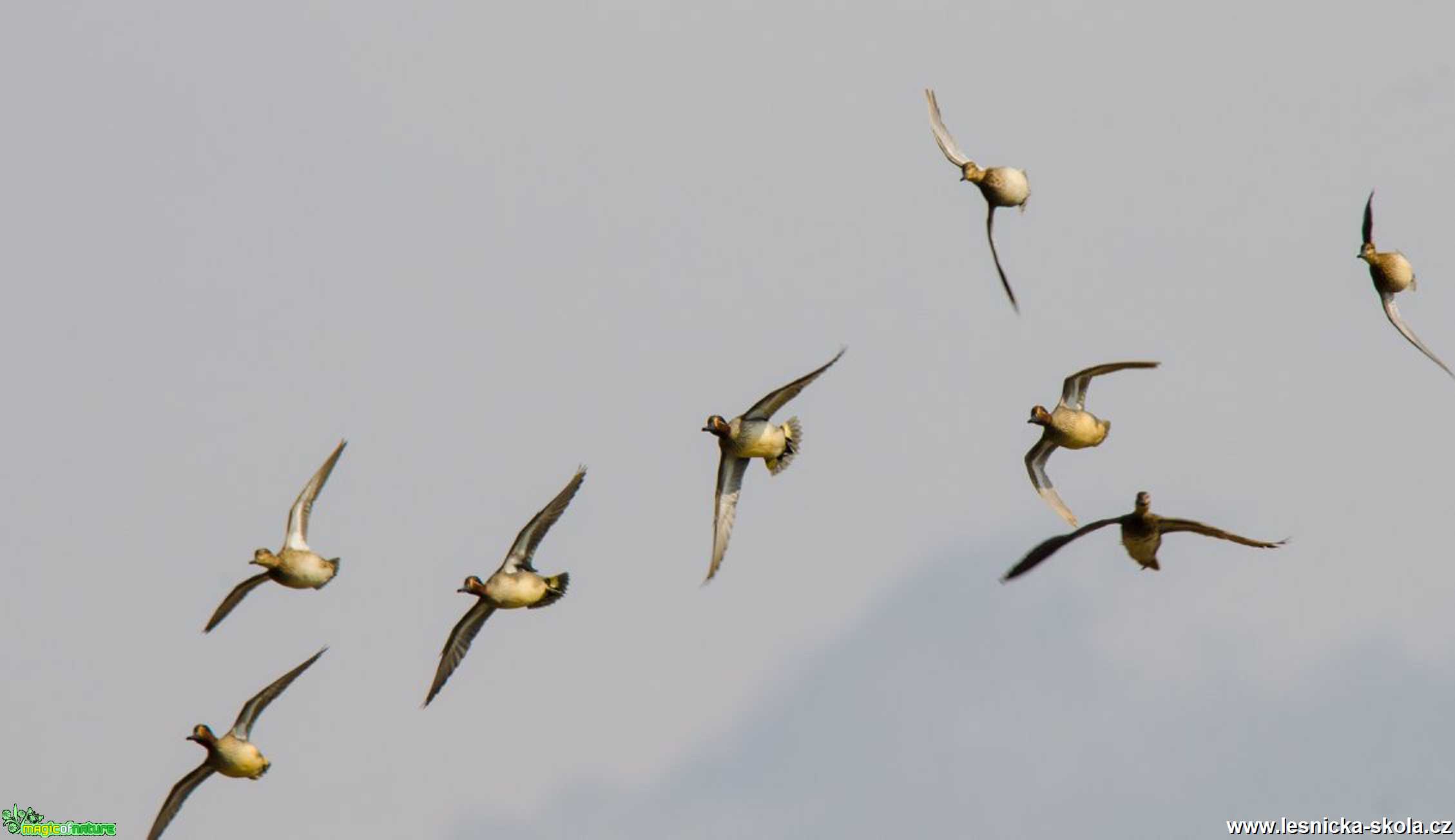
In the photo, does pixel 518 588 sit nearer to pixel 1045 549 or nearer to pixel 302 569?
pixel 302 569

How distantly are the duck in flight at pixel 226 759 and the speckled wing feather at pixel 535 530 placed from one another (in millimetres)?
4366

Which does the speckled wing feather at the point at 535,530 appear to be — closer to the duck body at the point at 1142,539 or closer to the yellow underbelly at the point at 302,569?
the yellow underbelly at the point at 302,569

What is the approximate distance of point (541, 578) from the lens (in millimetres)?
38438

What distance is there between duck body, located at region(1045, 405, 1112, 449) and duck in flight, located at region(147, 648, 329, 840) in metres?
12.5

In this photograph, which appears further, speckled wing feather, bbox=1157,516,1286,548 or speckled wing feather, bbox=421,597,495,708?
speckled wing feather, bbox=421,597,495,708

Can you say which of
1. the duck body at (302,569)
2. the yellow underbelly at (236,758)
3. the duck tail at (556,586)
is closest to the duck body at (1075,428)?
the duck tail at (556,586)

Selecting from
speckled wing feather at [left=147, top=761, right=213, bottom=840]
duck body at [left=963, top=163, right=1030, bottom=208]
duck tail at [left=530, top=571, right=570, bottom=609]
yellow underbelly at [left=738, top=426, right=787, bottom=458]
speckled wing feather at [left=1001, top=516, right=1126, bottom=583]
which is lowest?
speckled wing feather at [left=1001, top=516, right=1126, bottom=583]

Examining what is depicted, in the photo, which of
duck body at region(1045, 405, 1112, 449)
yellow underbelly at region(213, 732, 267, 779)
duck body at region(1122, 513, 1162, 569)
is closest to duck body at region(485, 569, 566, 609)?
yellow underbelly at region(213, 732, 267, 779)

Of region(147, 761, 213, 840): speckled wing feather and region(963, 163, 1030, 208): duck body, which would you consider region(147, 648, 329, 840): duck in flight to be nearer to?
region(147, 761, 213, 840): speckled wing feather

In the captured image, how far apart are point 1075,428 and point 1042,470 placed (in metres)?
1.81

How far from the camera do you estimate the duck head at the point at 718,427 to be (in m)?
37.9

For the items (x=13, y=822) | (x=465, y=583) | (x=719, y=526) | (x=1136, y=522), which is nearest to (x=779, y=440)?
(x=719, y=526)

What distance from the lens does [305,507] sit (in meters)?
40.6

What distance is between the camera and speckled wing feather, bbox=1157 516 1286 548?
91.5 ft
